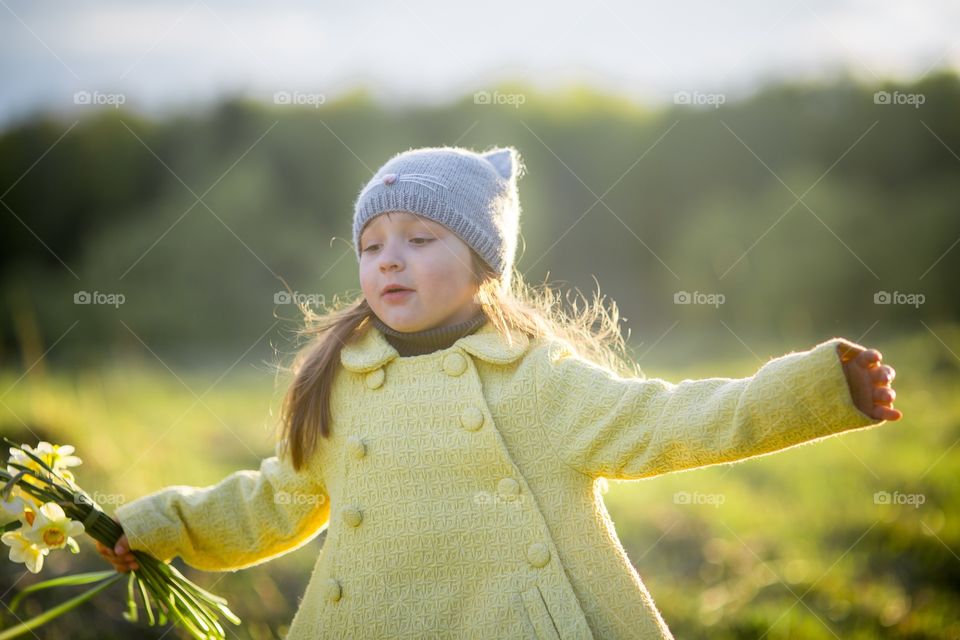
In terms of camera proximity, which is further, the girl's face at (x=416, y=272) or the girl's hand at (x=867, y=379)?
the girl's face at (x=416, y=272)

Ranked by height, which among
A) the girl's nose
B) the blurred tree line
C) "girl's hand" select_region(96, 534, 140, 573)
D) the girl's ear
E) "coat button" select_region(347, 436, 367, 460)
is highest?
the blurred tree line

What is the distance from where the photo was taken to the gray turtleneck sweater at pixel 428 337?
2125 millimetres

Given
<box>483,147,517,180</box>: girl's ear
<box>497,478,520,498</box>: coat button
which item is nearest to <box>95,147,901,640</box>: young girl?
<box>497,478,520,498</box>: coat button

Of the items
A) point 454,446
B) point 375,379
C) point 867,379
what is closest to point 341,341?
point 375,379

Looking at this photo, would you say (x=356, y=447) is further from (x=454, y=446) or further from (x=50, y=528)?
(x=50, y=528)

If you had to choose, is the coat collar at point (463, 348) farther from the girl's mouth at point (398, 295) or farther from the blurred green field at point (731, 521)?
the blurred green field at point (731, 521)

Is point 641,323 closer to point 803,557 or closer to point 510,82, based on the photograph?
point 510,82

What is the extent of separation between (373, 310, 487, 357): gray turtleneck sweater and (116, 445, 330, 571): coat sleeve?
1.30 ft

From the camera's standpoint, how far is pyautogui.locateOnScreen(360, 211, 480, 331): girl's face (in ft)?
6.73

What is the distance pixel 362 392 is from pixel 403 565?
436 mm

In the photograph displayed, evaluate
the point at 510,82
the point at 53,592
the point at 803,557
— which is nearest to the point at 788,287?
the point at 510,82

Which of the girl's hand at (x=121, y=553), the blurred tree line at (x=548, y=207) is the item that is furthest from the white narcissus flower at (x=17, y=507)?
the blurred tree line at (x=548, y=207)

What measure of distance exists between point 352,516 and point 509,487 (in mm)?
376

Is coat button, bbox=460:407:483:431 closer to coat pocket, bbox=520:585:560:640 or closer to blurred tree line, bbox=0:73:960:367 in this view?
coat pocket, bbox=520:585:560:640
